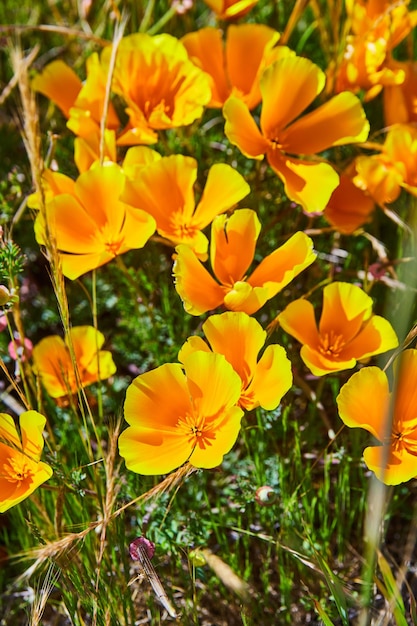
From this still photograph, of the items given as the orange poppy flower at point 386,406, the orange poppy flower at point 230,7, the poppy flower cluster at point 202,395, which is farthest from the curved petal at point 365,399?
the orange poppy flower at point 230,7

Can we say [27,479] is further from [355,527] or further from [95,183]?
[355,527]

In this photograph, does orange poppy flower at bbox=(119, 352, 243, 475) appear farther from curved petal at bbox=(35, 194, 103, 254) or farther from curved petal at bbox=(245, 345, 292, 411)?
curved petal at bbox=(35, 194, 103, 254)

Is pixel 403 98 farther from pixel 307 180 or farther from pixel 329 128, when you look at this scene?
pixel 307 180

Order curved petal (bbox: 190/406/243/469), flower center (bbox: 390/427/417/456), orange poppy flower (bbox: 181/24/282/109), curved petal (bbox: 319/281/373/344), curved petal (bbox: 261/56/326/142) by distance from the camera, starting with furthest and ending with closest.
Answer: orange poppy flower (bbox: 181/24/282/109), curved petal (bbox: 261/56/326/142), curved petal (bbox: 319/281/373/344), flower center (bbox: 390/427/417/456), curved petal (bbox: 190/406/243/469)

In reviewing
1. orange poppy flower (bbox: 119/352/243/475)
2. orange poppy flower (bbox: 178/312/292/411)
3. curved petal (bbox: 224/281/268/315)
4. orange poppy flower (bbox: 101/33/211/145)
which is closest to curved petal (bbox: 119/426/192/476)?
orange poppy flower (bbox: 119/352/243/475)

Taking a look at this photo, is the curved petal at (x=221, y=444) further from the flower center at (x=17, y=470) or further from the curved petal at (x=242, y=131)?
the curved petal at (x=242, y=131)

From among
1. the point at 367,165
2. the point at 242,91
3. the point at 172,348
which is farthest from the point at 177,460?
the point at 242,91
